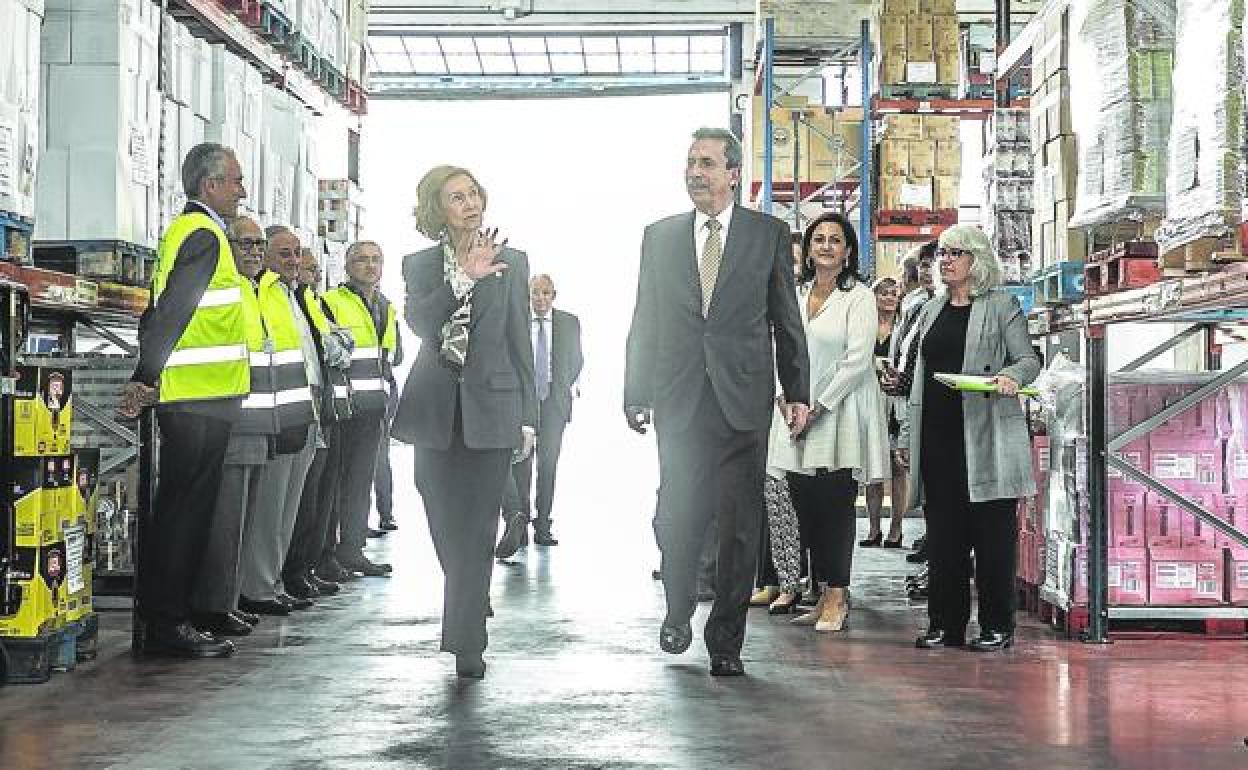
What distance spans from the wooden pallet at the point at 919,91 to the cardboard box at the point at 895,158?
14.9 inches

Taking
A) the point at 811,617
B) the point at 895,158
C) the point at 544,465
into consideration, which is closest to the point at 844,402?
the point at 811,617

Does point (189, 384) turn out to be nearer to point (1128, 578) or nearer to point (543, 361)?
point (1128, 578)

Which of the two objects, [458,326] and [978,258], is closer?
[458,326]

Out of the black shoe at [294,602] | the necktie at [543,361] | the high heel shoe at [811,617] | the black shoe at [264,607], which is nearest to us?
the high heel shoe at [811,617]

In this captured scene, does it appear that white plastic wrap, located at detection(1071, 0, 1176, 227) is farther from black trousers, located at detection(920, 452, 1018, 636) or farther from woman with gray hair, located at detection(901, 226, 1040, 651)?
black trousers, located at detection(920, 452, 1018, 636)

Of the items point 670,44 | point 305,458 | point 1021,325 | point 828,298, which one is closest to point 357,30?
point 305,458

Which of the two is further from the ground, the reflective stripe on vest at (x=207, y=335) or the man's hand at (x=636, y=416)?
the reflective stripe on vest at (x=207, y=335)

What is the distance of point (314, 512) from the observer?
8977 mm

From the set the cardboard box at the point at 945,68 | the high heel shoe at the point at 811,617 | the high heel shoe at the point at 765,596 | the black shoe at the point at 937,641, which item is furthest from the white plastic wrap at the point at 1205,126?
the cardboard box at the point at 945,68

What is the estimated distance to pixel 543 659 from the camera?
22.8ft

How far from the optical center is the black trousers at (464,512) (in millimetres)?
6234

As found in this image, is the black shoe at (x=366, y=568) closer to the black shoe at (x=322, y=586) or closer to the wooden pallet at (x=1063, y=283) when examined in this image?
the black shoe at (x=322, y=586)

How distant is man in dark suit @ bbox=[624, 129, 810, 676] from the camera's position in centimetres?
650

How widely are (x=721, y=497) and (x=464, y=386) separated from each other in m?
1.11
